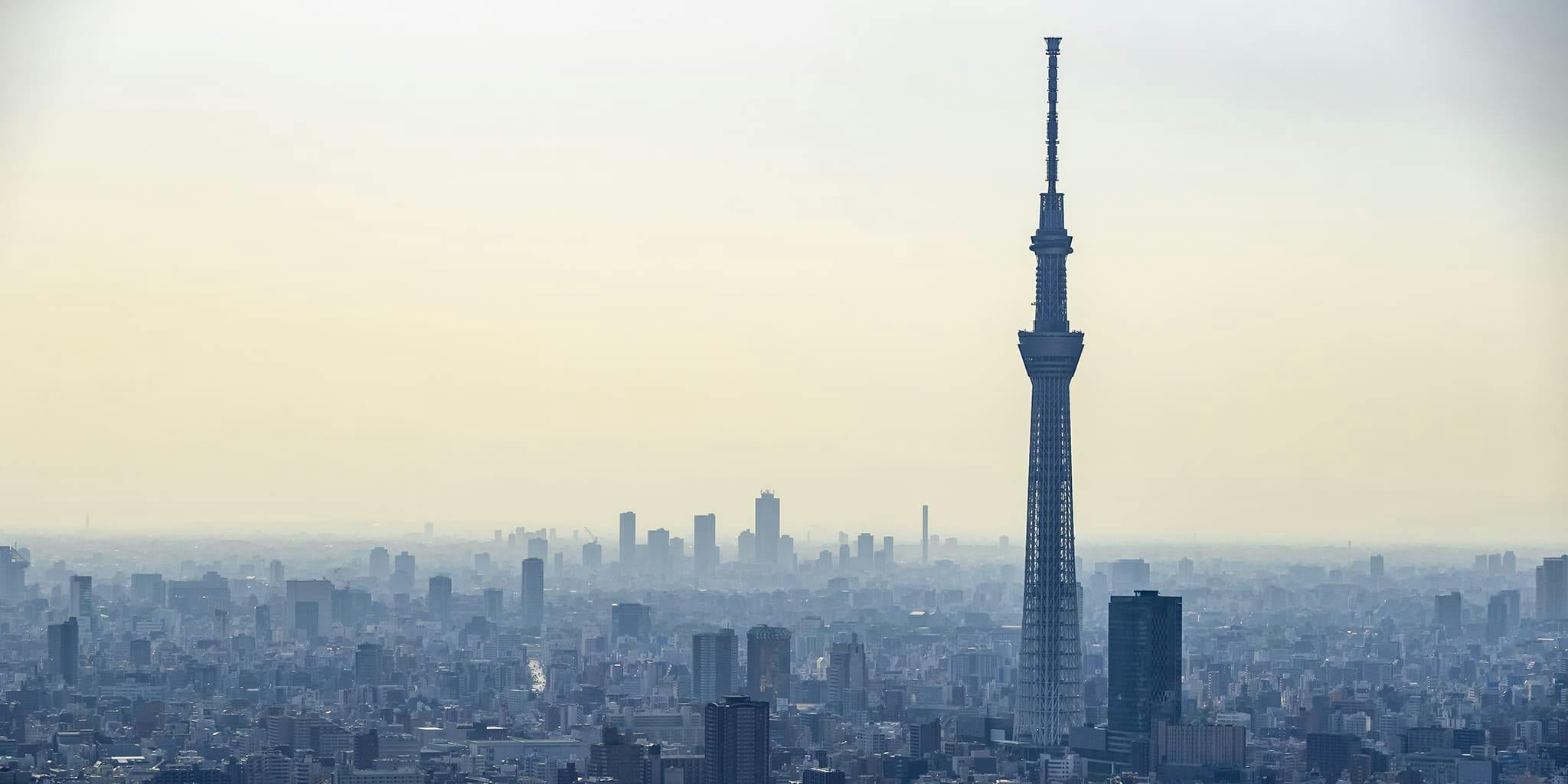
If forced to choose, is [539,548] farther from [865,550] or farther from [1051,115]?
[1051,115]

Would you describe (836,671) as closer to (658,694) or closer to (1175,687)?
(658,694)

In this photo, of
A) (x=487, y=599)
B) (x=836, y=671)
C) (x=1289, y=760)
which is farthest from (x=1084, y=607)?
(x=487, y=599)

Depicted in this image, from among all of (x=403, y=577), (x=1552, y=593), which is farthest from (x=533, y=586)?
(x=1552, y=593)

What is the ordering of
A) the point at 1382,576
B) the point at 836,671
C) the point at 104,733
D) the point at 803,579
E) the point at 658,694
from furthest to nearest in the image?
the point at 803,579, the point at 1382,576, the point at 836,671, the point at 658,694, the point at 104,733

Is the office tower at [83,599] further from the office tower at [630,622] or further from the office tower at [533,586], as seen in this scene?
the office tower at [630,622]

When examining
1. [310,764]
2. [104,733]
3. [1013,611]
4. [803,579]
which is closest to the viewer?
[310,764]

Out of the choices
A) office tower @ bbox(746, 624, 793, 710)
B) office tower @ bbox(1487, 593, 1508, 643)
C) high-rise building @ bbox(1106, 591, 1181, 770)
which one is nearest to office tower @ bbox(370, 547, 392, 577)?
office tower @ bbox(746, 624, 793, 710)

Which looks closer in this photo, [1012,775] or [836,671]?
[1012,775]
